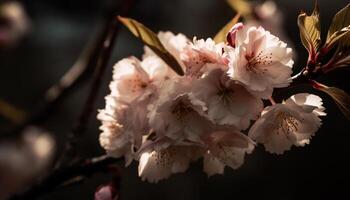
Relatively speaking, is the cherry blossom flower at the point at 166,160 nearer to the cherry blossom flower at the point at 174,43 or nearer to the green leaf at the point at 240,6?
the cherry blossom flower at the point at 174,43

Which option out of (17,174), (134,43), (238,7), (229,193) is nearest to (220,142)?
(238,7)

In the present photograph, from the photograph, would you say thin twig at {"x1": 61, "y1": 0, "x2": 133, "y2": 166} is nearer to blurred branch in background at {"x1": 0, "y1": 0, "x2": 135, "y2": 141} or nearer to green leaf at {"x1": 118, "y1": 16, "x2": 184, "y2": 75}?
green leaf at {"x1": 118, "y1": 16, "x2": 184, "y2": 75}

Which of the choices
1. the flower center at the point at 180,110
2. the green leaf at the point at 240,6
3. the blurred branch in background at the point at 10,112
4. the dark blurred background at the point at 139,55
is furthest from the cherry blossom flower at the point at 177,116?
the dark blurred background at the point at 139,55

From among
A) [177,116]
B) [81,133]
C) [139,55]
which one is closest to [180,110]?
[177,116]

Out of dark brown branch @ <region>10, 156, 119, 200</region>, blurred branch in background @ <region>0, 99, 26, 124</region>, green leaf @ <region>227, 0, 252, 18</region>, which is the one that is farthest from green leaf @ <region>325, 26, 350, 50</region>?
blurred branch in background @ <region>0, 99, 26, 124</region>

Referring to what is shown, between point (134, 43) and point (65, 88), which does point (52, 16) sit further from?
point (65, 88)

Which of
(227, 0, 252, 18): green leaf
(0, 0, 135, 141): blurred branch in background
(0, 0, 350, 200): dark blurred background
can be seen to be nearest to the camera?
(227, 0, 252, 18): green leaf
